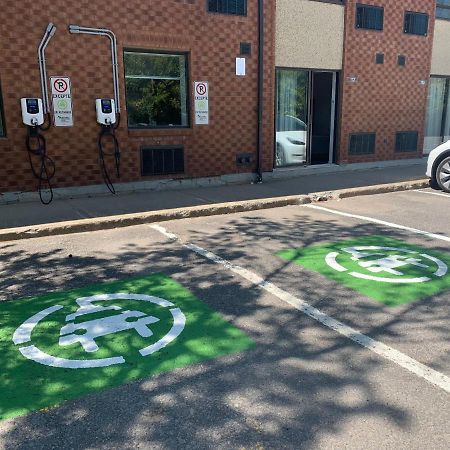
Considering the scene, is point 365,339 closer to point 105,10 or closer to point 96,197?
point 96,197

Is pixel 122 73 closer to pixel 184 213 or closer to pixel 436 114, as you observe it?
pixel 184 213

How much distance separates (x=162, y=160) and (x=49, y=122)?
2336mm

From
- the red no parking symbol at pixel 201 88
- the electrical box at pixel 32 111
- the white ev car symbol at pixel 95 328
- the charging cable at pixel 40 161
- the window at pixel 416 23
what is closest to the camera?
the white ev car symbol at pixel 95 328

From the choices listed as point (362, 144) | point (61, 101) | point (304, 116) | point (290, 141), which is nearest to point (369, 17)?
point (304, 116)

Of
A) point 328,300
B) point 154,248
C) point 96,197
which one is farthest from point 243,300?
point 96,197

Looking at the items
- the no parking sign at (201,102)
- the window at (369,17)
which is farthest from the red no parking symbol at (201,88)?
the window at (369,17)

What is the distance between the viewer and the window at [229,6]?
989 centimetres

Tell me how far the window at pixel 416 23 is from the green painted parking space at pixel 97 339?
11.6 metres

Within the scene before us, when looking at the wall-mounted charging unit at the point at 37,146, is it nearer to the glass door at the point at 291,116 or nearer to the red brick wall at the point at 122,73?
the red brick wall at the point at 122,73

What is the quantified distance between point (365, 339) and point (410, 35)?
11.9m

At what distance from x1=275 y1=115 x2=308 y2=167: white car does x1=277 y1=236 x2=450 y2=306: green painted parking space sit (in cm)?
577

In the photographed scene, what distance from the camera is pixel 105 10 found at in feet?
Result: 28.8

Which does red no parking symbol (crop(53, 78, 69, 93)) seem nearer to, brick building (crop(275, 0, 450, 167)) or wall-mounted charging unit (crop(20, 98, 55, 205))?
wall-mounted charging unit (crop(20, 98, 55, 205))

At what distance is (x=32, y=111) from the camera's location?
8.24m
